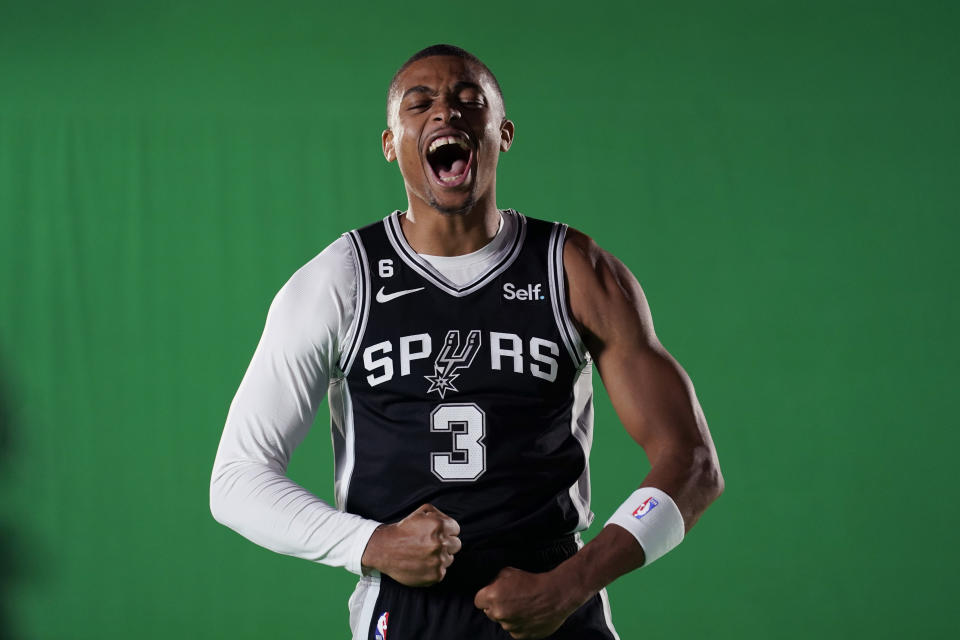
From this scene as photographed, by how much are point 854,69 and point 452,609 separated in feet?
10.1

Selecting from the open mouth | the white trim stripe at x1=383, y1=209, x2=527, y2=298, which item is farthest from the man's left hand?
the open mouth

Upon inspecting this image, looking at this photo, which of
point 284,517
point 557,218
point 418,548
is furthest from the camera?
point 557,218

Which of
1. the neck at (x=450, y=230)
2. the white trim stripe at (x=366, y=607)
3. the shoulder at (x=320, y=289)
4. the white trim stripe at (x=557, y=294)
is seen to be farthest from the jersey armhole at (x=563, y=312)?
the white trim stripe at (x=366, y=607)

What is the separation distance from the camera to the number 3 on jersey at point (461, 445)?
5.60 feet

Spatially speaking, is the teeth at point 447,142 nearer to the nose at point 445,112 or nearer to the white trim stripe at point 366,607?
the nose at point 445,112

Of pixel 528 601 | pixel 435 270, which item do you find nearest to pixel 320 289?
pixel 435 270

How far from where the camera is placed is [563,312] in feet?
5.78

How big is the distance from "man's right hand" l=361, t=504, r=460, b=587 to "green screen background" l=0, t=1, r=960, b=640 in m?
A: 2.24

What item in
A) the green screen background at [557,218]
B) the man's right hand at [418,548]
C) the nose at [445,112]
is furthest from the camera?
the green screen background at [557,218]

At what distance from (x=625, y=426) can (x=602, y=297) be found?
0.23 meters

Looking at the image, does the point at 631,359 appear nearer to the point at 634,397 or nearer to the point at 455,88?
the point at 634,397

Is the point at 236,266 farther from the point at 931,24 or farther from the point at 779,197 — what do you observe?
the point at 931,24

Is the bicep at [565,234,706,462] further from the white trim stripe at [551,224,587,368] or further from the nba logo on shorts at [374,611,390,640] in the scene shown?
the nba logo on shorts at [374,611,390,640]

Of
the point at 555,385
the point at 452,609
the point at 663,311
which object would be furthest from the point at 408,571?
the point at 663,311
